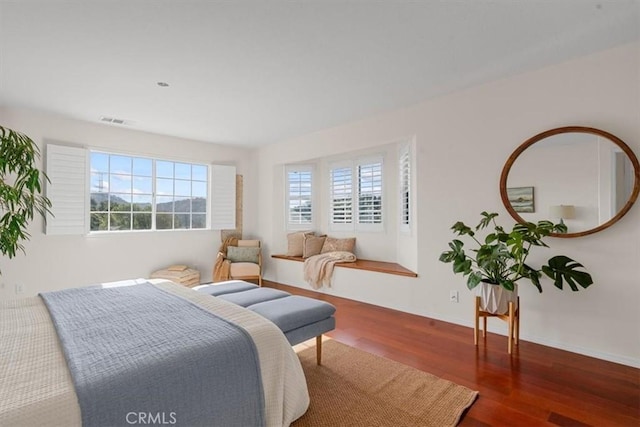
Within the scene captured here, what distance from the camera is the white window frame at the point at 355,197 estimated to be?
471 cm

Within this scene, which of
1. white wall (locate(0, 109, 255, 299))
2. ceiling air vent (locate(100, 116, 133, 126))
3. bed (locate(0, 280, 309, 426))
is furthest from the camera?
ceiling air vent (locate(100, 116, 133, 126))

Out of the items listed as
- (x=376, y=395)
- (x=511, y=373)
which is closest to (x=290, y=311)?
(x=376, y=395)

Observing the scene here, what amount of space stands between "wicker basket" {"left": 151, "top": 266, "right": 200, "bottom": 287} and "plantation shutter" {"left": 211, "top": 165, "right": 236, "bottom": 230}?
87 cm

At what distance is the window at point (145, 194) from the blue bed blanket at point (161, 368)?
303 centimetres

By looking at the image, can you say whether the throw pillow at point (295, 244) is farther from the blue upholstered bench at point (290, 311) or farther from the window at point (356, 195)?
the blue upholstered bench at point (290, 311)

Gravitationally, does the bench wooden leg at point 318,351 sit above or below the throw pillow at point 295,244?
below

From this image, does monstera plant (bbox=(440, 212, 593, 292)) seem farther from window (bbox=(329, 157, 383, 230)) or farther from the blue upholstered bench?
window (bbox=(329, 157, 383, 230))

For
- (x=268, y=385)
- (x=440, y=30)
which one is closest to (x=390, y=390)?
(x=268, y=385)

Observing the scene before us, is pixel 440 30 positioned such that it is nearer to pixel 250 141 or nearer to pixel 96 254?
pixel 250 141

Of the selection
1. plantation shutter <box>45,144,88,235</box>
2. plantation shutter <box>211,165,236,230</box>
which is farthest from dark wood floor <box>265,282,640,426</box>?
plantation shutter <box>45,144,88,235</box>

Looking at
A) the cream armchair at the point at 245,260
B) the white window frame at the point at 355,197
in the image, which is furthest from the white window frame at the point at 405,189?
the cream armchair at the point at 245,260

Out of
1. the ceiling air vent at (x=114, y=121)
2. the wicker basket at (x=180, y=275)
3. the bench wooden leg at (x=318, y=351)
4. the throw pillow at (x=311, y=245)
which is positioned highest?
the ceiling air vent at (x=114, y=121)

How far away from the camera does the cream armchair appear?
4664mm

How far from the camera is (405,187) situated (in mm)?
4141
